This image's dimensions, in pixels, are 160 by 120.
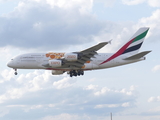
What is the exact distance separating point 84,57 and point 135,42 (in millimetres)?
12486

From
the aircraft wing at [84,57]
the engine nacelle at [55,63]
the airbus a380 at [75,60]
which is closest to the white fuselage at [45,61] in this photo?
the airbus a380 at [75,60]

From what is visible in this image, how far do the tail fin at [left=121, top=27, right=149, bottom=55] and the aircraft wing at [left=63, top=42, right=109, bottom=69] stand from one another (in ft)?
26.2

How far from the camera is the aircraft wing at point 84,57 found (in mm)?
59709

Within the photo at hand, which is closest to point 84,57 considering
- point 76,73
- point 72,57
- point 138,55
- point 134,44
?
point 72,57

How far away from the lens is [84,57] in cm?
6319

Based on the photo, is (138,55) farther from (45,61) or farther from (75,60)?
(45,61)

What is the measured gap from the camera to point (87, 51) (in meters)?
61.5

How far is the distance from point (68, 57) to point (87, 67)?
5356mm

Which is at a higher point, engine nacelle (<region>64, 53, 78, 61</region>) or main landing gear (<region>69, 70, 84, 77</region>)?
engine nacelle (<region>64, 53, 78, 61</region>)

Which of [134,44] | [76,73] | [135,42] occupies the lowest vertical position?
[76,73]

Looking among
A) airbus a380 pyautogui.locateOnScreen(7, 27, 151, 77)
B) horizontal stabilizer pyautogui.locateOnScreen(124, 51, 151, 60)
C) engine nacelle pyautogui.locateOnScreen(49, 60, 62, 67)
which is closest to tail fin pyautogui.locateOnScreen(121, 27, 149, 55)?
airbus a380 pyautogui.locateOnScreen(7, 27, 151, 77)

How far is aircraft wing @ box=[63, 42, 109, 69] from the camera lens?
5971 cm

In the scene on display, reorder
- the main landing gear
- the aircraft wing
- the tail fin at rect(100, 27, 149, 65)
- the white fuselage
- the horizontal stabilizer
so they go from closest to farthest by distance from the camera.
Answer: the horizontal stabilizer, the aircraft wing, the white fuselage, the tail fin at rect(100, 27, 149, 65), the main landing gear

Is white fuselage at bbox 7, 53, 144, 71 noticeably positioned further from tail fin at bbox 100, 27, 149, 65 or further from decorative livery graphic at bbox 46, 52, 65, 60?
tail fin at bbox 100, 27, 149, 65
